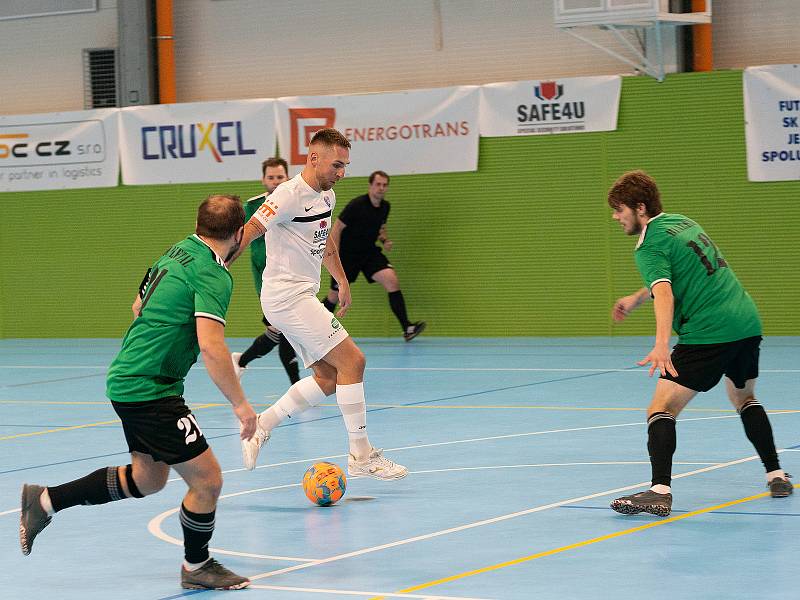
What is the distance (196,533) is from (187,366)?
75 cm

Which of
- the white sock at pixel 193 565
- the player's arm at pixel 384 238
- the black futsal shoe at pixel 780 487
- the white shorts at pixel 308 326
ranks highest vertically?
the player's arm at pixel 384 238

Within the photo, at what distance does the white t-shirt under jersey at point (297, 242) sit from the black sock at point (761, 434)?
9.43 ft

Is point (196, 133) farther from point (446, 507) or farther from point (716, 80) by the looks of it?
point (446, 507)

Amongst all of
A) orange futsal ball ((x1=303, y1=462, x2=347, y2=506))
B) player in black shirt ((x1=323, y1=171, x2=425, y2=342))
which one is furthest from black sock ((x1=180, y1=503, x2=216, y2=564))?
player in black shirt ((x1=323, y1=171, x2=425, y2=342))

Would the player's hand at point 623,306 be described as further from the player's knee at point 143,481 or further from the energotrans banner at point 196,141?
the energotrans banner at point 196,141

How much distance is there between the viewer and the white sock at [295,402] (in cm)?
887

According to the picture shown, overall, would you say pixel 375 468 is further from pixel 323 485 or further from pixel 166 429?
pixel 166 429

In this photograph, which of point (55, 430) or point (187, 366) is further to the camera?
point (55, 430)

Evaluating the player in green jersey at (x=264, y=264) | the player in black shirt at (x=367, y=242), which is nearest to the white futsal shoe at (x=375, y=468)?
the player in green jersey at (x=264, y=264)

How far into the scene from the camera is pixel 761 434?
740cm

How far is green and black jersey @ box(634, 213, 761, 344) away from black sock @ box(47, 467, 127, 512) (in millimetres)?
2865

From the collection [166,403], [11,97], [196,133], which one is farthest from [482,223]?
[166,403]

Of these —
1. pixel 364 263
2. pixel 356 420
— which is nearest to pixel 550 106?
pixel 364 263

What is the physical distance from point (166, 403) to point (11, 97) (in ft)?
55.1
